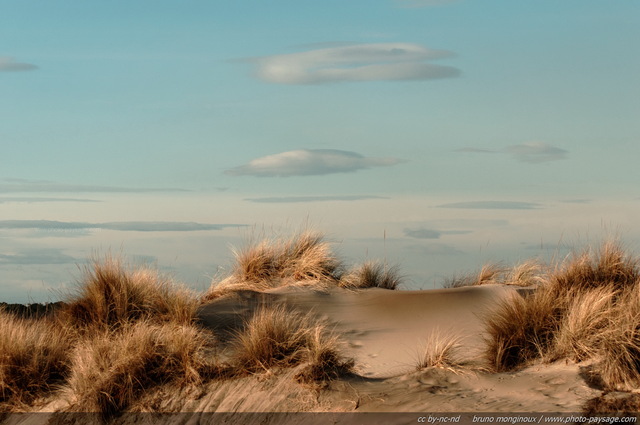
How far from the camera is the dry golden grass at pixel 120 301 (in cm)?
1110

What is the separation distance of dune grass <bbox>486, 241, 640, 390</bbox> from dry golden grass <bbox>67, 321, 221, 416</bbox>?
11.2 feet

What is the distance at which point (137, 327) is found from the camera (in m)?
9.46

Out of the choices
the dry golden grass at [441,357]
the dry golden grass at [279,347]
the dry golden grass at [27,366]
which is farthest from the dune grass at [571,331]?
the dry golden grass at [27,366]

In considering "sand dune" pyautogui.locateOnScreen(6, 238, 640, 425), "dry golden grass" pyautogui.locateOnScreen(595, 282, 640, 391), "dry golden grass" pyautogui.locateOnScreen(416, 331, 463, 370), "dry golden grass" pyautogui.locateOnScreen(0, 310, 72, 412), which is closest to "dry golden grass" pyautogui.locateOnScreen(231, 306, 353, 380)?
"sand dune" pyautogui.locateOnScreen(6, 238, 640, 425)

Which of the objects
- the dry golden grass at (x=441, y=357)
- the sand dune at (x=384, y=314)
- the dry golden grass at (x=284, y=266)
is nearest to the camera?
the dry golden grass at (x=441, y=357)

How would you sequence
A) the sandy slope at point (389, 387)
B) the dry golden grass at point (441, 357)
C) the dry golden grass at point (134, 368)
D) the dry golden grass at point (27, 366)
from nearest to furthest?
1. the sandy slope at point (389, 387)
2. the dry golden grass at point (441, 357)
3. the dry golden grass at point (134, 368)
4. the dry golden grass at point (27, 366)

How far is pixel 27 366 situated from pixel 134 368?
1.92m

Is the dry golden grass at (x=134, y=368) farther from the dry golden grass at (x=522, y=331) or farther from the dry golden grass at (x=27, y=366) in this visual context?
the dry golden grass at (x=522, y=331)

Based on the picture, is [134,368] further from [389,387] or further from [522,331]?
[522,331]

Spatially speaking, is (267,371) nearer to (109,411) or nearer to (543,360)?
(109,411)

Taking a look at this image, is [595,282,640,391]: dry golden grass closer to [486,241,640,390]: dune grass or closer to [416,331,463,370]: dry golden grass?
[486,241,640,390]: dune grass

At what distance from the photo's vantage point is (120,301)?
37.0 feet

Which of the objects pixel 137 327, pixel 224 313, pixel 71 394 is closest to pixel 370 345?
pixel 224 313

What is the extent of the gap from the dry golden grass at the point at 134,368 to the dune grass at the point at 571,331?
340cm
